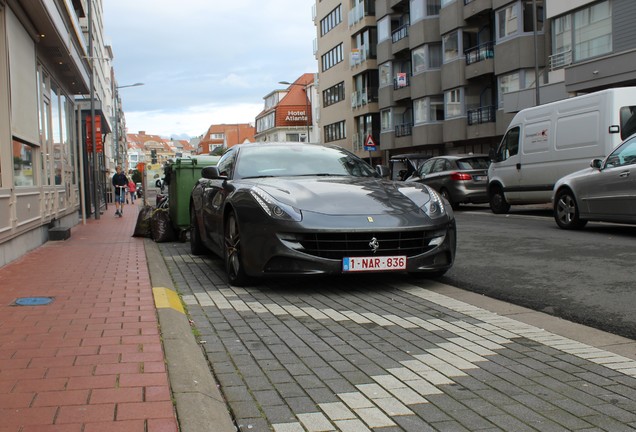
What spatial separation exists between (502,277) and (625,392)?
3.39 meters

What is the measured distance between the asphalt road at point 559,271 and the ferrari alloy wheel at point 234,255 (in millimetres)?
2196

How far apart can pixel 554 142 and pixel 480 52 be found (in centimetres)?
2046

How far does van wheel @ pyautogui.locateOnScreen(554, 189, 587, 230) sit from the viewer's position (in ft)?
36.4

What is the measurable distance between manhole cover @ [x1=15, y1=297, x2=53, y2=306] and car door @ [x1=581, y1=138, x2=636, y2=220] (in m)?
8.09

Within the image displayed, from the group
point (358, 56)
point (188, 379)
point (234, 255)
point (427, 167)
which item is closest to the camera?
point (188, 379)

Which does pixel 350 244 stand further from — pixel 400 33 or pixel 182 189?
pixel 400 33

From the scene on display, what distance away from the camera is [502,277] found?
6.73m

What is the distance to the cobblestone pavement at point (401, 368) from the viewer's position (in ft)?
10.0

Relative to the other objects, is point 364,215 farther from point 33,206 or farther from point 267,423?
point 33,206

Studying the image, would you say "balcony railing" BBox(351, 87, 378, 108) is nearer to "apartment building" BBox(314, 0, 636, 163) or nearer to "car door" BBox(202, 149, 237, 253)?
"apartment building" BBox(314, 0, 636, 163)

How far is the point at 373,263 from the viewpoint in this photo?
6.02 metres

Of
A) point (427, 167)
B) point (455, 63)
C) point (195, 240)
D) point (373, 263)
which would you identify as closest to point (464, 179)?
point (427, 167)

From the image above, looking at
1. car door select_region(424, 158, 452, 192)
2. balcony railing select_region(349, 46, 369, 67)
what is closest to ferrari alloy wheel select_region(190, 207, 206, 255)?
car door select_region(424, 158, 452, 192)

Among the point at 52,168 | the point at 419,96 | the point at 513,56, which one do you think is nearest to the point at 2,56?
the point at 52,168
